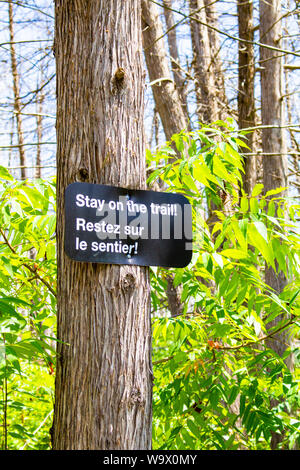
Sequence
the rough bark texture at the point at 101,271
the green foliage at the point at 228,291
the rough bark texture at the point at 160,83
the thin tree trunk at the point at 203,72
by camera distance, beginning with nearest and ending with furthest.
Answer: the rough bark texture at the point at 101,271 < the green foliage at the point at 228,291 < the rough bark texture at the point at 160,83 < the thin tree trunk at the point at 203,72

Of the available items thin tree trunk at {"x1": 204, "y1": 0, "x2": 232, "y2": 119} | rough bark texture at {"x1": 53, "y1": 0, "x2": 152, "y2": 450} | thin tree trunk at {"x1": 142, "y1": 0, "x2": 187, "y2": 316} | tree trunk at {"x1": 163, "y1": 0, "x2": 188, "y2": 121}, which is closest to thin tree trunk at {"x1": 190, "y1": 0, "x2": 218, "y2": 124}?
thin tree trunk at {"x1": 204, "y1": 0, "x2": 232, "y2": 119}

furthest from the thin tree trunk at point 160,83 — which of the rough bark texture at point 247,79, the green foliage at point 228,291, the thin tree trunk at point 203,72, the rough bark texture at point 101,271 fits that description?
the rough bark texture at point 101,271

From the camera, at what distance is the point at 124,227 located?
1.57 metres

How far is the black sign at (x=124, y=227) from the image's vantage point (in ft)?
4.94

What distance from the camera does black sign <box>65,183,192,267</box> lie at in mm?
1507

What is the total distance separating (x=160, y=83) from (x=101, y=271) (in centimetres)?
325

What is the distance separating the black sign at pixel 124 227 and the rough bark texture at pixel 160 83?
285 cm

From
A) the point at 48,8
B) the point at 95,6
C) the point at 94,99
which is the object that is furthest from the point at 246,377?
the point at 48,8

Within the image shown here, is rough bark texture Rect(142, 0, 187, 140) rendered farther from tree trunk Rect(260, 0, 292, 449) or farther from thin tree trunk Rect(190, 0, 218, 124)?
tree trunk Rect(260, 0, 292, 449)

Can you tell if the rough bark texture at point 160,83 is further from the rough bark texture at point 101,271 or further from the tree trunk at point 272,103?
the rough bark texture at point 101,271

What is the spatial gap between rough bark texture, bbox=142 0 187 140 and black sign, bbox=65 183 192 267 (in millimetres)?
2849

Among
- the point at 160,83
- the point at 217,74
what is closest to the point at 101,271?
the point at 160,83

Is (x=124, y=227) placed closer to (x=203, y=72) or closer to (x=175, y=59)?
(x=203, y=72)
